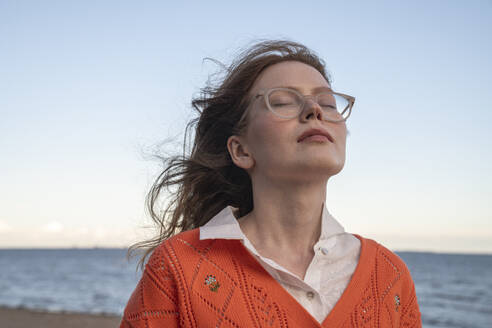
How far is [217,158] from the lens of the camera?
2.60 m

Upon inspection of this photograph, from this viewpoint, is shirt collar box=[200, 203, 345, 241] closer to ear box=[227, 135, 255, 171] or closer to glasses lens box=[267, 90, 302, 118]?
ear box=[227, 135, 255, 171]

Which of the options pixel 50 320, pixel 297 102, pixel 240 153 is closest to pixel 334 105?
pixel 297 102

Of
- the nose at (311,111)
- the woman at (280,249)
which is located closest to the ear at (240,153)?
the woman at (280,249)

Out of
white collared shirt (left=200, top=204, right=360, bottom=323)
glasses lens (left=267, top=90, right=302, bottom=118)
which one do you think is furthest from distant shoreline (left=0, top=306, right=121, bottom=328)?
glasses lens (left=267, top=90, right=302, bottom=118)

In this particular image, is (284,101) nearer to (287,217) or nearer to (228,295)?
(287,217)

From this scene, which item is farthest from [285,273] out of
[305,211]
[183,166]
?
[183,166]

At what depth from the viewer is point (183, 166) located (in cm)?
277

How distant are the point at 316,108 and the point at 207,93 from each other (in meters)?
0.91

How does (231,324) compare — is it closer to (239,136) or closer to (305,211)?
(305,211)

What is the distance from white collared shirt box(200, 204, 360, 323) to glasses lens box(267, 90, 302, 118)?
53 centimetres

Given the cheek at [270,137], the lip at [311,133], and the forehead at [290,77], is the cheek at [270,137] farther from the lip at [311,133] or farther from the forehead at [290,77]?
the forehead at [290,77]

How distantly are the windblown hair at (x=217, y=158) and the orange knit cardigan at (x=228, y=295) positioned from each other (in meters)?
0.55

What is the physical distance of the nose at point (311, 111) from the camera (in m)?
2.02

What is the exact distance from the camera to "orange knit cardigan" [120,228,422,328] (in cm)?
181
